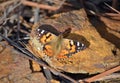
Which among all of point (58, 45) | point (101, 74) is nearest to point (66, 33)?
point (58, 45)

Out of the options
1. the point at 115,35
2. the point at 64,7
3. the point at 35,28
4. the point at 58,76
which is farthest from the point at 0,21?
the point at 115,35

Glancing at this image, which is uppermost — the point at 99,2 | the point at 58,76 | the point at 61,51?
the point at 99,2

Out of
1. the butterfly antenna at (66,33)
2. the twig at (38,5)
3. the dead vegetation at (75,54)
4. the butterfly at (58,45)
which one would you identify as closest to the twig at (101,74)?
the dead vegetation at (75,54)

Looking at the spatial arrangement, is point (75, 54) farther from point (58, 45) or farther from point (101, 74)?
point (101, 74)

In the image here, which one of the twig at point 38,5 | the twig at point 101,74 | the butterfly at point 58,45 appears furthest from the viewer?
the twig at point 38,5

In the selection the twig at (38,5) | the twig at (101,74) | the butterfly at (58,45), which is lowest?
the twig at (101,74)

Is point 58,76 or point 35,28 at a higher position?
point 35,28

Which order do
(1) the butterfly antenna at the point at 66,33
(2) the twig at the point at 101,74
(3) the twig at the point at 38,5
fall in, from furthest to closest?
(3) the twig at the point at 38,5
(1) the butterfly antenna at the point at 66,33
(2) the twig at the point at 101,74

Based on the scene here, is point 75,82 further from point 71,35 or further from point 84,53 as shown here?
point 71,35

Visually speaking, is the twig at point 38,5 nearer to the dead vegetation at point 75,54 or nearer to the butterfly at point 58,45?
the dead vegetation at point 75,54
